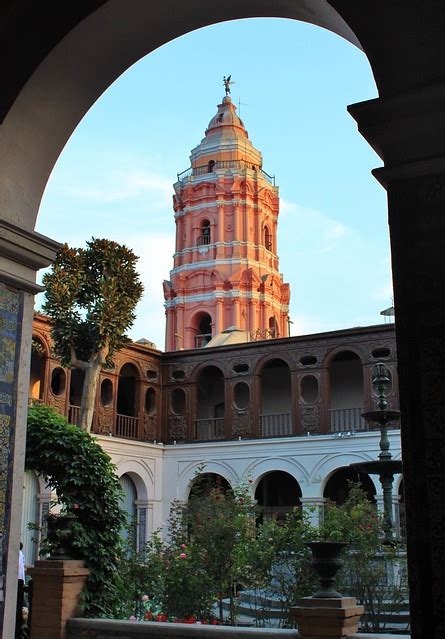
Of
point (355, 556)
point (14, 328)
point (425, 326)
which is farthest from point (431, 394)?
point (355, 556)

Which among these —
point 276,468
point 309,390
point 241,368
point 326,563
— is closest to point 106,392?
point 241,368

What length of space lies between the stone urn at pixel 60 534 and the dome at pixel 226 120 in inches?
1205

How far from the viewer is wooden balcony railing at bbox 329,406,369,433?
2289 cm

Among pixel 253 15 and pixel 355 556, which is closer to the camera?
pixel 253 15

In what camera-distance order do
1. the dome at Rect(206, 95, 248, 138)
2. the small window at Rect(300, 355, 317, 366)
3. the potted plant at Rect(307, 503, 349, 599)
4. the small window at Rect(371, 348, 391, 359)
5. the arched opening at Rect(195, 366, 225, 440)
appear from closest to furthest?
the potted plant at Rect(307, 503, 349, 599) → the small window at Rect(371, 348, 391, 359) → the small window at Rect(300, 355, 317, 366) → the arched opening at Rect(195, 366, 225, 440) → the dome at Rect(206, 95, 248, 138)

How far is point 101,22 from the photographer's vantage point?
13.1 ft

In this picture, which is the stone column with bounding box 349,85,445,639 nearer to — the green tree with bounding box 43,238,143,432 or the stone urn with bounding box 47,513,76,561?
the stone urn with bounding box 47,513,76,561

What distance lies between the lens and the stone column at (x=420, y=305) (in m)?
2.42

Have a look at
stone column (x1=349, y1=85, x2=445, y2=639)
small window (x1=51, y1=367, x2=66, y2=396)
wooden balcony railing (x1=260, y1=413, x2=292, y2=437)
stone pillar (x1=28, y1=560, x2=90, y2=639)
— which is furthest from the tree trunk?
stone column (x1=349, y1=85, x2=445, y2=639)

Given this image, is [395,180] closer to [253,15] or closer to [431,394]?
[431,394]

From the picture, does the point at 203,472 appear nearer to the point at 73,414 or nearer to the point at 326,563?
the point at 73,414

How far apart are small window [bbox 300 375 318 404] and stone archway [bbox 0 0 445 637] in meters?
21.2

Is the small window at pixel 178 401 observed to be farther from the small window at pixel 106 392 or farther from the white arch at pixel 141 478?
the small window at pixel 106 392

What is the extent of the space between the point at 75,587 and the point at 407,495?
15.8ft
